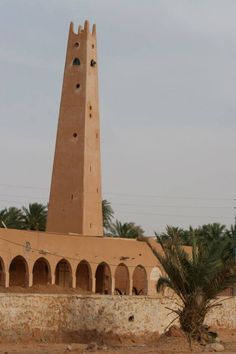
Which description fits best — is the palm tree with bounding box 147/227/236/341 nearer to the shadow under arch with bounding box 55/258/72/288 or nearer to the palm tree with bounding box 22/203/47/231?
the shadow under arch with bounding box 55/258/72/288

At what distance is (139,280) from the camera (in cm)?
4669

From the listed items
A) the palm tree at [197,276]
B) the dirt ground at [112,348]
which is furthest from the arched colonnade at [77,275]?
the palm tree at [197,276]

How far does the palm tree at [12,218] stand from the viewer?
163 ft

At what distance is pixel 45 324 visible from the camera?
24938 millimetres

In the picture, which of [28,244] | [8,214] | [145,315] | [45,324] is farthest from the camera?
[8,214]

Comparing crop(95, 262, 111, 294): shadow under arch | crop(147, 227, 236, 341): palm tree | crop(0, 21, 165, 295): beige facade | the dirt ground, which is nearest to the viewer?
the dirt ground

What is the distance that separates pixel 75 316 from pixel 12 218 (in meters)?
25.0

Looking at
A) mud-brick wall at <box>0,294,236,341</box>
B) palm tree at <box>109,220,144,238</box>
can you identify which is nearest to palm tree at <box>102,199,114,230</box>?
palm tree at <box>109,220,144,238</box>

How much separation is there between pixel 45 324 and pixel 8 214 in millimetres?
25606

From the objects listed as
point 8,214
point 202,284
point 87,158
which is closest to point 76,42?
point 87,158

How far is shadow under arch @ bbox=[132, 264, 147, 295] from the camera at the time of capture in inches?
1797

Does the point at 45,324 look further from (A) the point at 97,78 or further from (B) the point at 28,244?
(A) the point at 97,78

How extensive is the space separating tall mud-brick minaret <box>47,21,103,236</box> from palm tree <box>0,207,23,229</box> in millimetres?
5264

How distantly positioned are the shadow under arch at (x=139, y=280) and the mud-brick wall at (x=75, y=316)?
1720 cm
